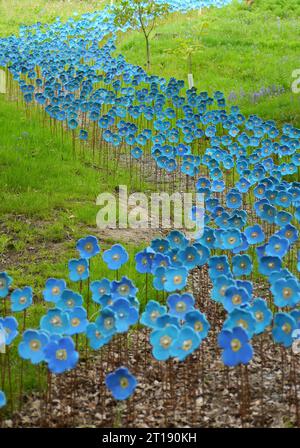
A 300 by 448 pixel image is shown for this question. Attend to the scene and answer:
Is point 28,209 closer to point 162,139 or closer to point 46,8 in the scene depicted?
point 162,139

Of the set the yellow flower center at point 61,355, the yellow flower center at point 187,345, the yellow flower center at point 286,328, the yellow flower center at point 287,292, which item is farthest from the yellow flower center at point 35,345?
the yellow flower center at point 287,292

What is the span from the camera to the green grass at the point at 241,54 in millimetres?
12648

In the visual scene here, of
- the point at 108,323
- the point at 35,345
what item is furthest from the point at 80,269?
the point at 35,345

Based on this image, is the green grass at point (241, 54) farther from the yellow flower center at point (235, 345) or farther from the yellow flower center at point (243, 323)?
the yellow flower center at point (235, 345)

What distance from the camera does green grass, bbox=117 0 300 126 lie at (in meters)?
12.6

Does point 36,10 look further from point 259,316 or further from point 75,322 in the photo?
point 259,316

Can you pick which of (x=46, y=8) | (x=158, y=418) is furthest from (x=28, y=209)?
(x=46, y=8)

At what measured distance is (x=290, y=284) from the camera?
163 inches

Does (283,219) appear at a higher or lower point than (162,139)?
lower

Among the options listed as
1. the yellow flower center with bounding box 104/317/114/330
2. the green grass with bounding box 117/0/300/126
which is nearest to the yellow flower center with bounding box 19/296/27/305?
the yellow flower center with bounding box 104/317/114/330

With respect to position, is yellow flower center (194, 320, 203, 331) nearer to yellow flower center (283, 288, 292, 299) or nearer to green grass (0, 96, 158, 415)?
yellow flower center (283, 288, 292, 299)

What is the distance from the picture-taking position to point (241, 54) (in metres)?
15.5

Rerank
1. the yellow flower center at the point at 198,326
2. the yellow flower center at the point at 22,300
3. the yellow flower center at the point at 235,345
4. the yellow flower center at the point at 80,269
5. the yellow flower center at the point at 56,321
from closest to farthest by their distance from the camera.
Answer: the yellow flower center at the point at 235,345 < the yellow flower center at the point at 198,326 < the yellow flower center at the point at 56,321 < the yellow flower center at the point at 22,300 < the yellow flower center at the point at 80,269
